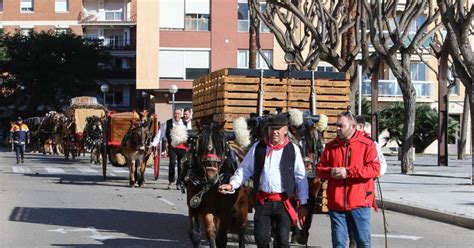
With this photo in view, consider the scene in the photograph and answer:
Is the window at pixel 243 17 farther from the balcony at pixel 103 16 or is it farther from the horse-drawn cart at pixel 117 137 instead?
the horse-drawn cart at pixel 117 137

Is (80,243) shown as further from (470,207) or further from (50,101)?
(50,101)

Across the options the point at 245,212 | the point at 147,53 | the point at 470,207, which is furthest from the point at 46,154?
the point at 245,212

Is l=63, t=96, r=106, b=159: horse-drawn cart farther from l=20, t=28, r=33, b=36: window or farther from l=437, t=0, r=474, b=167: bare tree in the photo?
l=20, t=28, r=33, b=36: window

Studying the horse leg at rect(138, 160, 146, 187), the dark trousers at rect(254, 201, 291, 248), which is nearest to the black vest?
the dark trousers at rect(254, 201, 291, 248)

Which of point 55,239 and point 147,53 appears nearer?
point 55,239

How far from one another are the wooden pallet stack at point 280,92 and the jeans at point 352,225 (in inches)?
224

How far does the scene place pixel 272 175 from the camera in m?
8.65

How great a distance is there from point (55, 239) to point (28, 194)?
293 inches

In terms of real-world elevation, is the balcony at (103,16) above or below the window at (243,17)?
above

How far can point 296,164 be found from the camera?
28.7 ft

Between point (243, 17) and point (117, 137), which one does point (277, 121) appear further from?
point (243, 17)

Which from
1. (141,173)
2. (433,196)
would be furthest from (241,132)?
(141,173)

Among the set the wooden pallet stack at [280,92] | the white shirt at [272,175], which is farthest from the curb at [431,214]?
the white shirt at [272,175]

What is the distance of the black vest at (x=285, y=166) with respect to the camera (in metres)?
8.65
